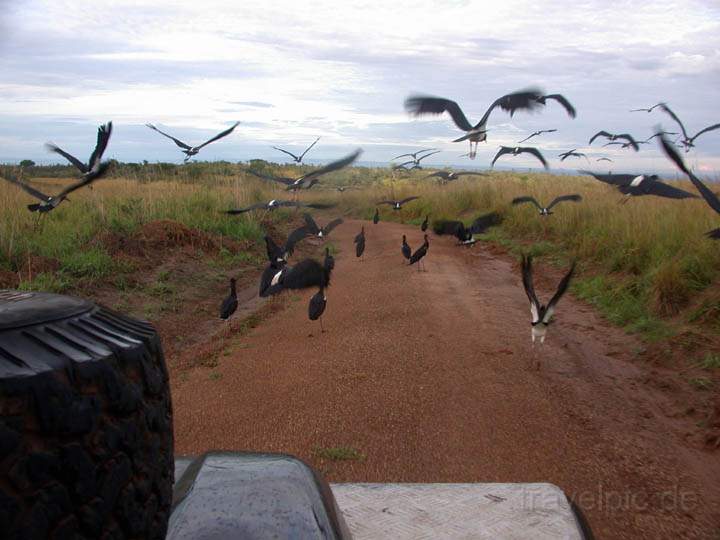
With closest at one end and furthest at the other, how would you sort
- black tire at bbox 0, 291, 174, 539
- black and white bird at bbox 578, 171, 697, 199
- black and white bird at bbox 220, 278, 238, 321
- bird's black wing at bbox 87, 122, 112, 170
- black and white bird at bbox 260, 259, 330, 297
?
1. black tire at bbox 0, 291, 174, 539
2. bird's black wing at bbox 87, 122, 112, 170
3. black and white bird at bbox 578, 171, 697, 199
4. black and white bird at bbox 220, 278, 238, 321
5. black and white bird at bbox 260, 259, 330, 297

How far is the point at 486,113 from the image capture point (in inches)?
446

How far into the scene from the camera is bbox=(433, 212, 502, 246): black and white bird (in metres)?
16.4

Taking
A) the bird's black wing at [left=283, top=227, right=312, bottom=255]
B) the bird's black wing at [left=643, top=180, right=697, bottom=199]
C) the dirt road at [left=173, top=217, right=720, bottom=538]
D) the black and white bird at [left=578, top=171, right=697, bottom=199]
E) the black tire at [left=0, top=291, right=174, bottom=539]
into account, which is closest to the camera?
the black tire at [left=0, top=291, right=174, bottom=539]

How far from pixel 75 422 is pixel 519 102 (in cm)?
→ 1072

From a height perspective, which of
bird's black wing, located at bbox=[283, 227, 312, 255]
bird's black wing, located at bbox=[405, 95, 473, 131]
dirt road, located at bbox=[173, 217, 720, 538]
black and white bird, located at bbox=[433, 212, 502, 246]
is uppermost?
bird's black wing, located at bbox=[405, 95, 473, 131]

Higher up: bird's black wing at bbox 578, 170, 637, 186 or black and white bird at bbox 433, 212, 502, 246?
bird's black wing at bbox 578, 170, 637, 186

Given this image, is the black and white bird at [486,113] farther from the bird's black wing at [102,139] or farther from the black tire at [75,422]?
the black tire at [75,422]

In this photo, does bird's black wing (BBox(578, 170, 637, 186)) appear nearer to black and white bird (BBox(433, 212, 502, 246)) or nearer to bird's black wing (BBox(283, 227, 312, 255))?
bird's black wing (BBox(283, 227, 312, 255))

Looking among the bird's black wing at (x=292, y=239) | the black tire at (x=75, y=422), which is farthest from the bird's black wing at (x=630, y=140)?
the black tire at (x=75, y=422)

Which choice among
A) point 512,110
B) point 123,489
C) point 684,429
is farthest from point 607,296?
point 123,489

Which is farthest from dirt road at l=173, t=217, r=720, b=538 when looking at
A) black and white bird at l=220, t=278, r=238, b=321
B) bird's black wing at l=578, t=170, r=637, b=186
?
bird's black wing at l=578, t=170, r=637, b=186

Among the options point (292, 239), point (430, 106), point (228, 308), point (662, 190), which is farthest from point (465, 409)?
point (430, 106)

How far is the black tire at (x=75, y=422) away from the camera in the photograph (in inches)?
29.7

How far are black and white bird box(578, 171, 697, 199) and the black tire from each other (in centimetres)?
827
